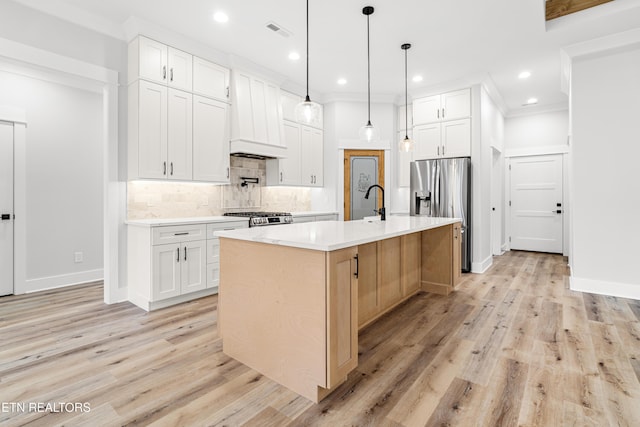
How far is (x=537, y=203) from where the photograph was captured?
6.67 meters

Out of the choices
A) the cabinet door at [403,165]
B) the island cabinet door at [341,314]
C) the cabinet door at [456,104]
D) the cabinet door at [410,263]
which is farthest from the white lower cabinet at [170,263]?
the cabinet door at [456,104]

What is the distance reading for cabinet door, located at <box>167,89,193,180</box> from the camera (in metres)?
3.66

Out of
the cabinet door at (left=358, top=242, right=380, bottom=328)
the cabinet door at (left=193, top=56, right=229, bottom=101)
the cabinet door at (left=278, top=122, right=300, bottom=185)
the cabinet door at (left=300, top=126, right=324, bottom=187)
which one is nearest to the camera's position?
the cabinet door at (left=358, top=242, right=380, bottom=328)

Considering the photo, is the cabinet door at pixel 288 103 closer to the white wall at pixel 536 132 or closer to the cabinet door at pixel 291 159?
the cabinet door at pixel 291 159

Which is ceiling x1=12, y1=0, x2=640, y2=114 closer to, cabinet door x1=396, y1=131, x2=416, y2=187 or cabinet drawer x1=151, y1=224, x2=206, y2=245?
cabinet door x1=396, y1=131, x2=416, y2=187

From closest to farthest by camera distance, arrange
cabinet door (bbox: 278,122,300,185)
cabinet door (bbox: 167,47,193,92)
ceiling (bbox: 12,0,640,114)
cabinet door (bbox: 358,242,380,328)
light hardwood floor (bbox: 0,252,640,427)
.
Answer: light hardwood floor (bbox: 0,252,640,427) < cabinet door (bbox: 358,242,380,328) < ceiling (bbox: 12,0,640,114) < cabinet door (bbox: 167,47,193,92) < cabinet door (bbox: 278,122,300,185)

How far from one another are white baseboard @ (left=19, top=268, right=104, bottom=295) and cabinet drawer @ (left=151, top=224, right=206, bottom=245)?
81.4 inches

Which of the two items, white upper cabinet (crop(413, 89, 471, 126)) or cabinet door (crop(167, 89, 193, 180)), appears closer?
cabinet door (crop(167, 89, 193, 180))

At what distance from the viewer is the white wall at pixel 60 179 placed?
13.2ft


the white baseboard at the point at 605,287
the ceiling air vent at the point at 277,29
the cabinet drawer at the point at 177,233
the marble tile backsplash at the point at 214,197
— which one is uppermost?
the ceiling air vent at the point at 277,29

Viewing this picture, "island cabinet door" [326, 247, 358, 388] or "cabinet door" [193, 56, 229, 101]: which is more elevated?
"cabinet door" [193, 56, 229, 101]

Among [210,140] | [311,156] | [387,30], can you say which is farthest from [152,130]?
[387,30]

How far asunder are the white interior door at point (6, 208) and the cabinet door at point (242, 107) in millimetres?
2616

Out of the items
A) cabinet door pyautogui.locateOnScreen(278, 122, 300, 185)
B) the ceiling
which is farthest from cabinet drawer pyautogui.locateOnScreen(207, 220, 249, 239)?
the ceiling
